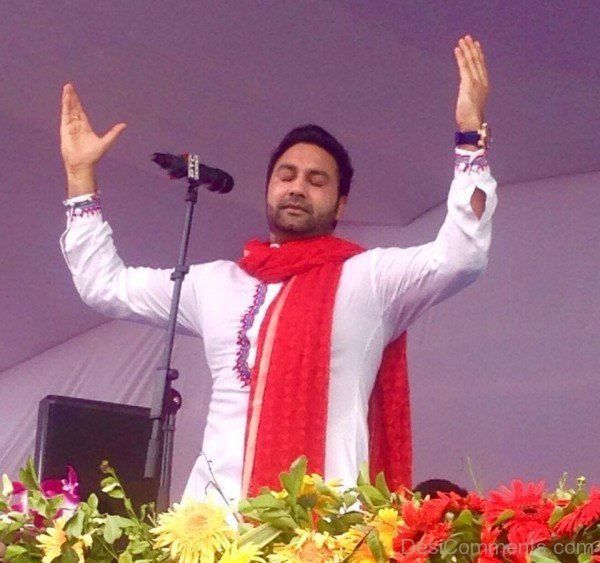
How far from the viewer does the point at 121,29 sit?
10.7ft

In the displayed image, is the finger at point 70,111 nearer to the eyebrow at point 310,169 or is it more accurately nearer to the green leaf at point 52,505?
the eyebrow at point 310,169

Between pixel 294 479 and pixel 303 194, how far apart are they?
912 mm

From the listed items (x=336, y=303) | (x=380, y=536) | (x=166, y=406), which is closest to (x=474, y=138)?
(x=336, y=303)

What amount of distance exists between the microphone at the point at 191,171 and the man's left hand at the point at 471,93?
0.45 metres

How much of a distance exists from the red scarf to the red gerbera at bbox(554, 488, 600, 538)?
70 cm

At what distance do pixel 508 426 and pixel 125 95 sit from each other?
5.71ft

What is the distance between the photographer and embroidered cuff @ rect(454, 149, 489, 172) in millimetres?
1584

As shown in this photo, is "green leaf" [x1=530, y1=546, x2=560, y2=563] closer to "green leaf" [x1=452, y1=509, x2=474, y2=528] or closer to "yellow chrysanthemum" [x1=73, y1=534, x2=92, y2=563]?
"green leaf" [x1=452, y1=509, x2=474, y2=528]

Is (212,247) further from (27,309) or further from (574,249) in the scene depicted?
(574,249)

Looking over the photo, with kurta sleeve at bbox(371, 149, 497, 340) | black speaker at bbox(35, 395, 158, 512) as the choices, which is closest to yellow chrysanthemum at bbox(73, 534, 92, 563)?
kurta sleeve at bbox(371, 149, 497, 340)

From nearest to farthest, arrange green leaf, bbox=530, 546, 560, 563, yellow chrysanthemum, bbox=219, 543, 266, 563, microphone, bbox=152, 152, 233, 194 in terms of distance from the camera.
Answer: green leaf, bbox=530, 546, 560, 563
yellow chrysanthemum, bbox=219, 543, 266, 563
microphone, bbox=152, 152, 233, 194

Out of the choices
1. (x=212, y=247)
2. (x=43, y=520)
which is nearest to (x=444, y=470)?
(x=212, y=247)

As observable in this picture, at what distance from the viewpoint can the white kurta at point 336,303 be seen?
1596 mm

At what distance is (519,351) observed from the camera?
3.86 meters
